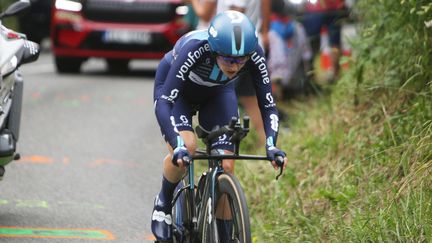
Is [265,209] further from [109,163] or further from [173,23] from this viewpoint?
[173,23]

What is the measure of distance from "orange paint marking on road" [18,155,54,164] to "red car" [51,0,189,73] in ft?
21.1

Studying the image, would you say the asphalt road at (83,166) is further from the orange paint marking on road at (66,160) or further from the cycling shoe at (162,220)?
the cycling shoe at (162,220)

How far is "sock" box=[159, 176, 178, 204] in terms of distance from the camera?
6266 millimetres

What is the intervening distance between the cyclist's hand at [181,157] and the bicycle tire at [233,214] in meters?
0.23

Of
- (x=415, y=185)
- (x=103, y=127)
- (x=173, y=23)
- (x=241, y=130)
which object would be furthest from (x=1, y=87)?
(x=173, y=23)

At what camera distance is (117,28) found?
53.8 feet

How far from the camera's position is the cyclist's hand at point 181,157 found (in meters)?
5.34

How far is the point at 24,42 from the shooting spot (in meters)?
7.64

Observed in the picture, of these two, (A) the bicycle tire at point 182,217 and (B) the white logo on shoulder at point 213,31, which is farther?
(A) the bicycle tire at point 182,217

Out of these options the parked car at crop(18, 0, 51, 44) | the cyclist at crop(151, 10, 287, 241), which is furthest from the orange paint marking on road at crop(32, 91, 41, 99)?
the cyclist at crop(151, 10, 287, 241)

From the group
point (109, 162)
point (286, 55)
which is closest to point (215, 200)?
point (109, 162)

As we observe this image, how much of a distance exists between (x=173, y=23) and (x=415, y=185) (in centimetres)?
1073

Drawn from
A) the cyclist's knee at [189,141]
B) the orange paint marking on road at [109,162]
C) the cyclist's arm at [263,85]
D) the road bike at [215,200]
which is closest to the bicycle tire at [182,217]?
the road bike at [215,200]

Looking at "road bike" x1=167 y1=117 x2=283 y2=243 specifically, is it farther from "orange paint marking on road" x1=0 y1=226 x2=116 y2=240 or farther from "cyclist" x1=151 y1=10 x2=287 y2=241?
"orange paint marking on road" x1=0 y1=226 x2=116 y2=240
